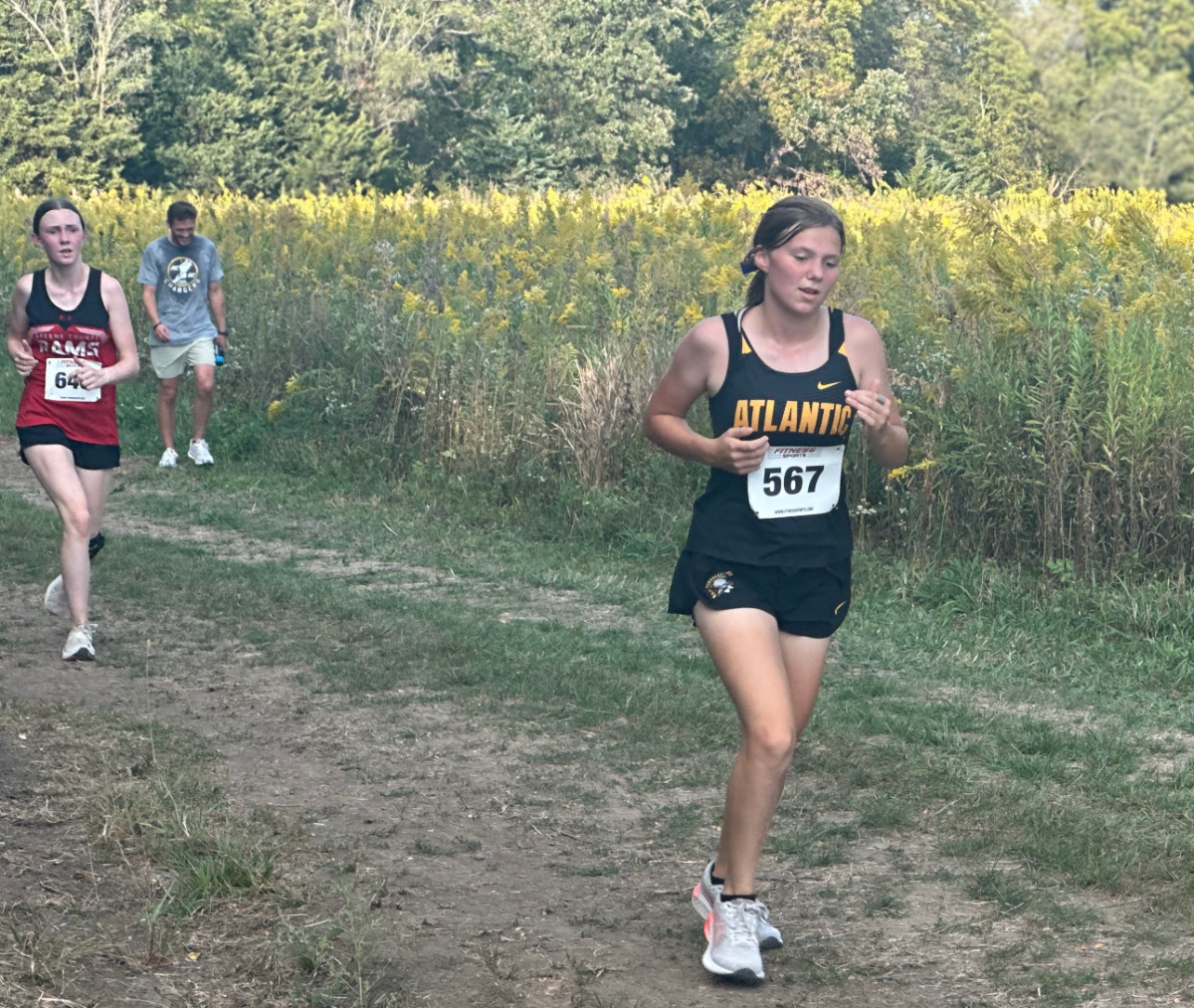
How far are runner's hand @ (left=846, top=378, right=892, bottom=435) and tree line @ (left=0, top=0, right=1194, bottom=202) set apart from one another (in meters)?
35.8

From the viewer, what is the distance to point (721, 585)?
14.0ft

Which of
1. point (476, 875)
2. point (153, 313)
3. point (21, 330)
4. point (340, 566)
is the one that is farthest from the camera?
point (153, 313)

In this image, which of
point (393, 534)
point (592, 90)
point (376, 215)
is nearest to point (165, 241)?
point (393, 534)

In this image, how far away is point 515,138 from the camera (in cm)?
5622

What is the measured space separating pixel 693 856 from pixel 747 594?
1.33 meters

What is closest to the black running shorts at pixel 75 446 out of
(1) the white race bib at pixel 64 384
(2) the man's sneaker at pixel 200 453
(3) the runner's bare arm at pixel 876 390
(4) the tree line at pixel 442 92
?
(1) the white race bib at pixel 64 384

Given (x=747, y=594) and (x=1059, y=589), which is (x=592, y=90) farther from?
(x=747, y=594)

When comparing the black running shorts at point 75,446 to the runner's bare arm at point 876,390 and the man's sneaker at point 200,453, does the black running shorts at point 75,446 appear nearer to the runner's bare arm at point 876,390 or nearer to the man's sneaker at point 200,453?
the runner's bare arm at point 876,390

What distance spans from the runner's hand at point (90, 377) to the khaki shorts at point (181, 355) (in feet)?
19.0

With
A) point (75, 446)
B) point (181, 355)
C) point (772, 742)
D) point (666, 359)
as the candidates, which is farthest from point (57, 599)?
point (181, 355)

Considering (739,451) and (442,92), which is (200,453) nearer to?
(739,451)

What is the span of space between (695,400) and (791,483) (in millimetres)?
347

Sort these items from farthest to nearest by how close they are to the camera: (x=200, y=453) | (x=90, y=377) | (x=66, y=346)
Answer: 1. (x=200, y=453)
2. (x=66, y=346)
3. (x=90, y=377)

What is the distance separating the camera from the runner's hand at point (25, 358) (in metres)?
7.37
